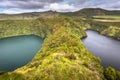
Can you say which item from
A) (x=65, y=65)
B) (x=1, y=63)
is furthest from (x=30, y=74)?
(x=1, y=63)

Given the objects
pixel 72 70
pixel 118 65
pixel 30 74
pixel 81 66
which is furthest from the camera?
pixel 118 65

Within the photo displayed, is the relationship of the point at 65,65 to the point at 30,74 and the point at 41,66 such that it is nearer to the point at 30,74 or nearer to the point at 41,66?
the point at 41,66

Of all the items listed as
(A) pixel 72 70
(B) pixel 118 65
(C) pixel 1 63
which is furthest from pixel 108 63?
(C) pixel 1 63

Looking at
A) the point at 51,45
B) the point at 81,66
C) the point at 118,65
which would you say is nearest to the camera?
the point at 81,66

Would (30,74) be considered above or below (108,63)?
above

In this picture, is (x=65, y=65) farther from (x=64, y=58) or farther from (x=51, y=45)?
(x=51, y=45)

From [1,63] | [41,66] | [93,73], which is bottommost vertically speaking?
[1,63]

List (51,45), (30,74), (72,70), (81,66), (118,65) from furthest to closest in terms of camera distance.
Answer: (51,45) → (118,65) → (81,66) → (72,70) → (30,74)

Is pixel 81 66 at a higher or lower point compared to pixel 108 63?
higher

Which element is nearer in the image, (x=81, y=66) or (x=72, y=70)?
(x=72, y=70)
